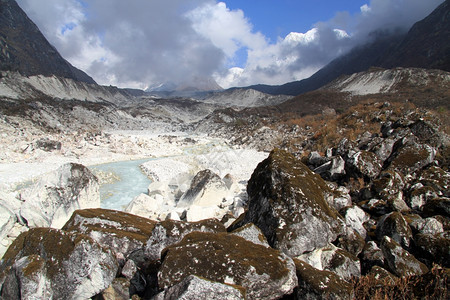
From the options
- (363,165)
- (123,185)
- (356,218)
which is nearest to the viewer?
(356,218)

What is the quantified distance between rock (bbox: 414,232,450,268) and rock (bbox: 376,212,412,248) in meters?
0.18

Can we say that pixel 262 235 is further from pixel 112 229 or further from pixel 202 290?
pixel 112 229

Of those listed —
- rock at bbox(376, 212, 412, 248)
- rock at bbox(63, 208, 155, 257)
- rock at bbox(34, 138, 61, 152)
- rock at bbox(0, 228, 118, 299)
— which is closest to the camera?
rock at bbox(0, 228, 118, 299)

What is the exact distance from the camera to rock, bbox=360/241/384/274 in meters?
4.92

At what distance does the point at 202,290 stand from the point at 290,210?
2.74 meters

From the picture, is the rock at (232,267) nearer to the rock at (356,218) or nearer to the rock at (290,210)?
the rock at (290,210)

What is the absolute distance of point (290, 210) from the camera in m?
5.22

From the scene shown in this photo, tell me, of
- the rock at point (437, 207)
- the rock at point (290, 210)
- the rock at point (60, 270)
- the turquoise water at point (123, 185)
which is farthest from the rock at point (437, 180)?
the turquoise water at point (123, 185)

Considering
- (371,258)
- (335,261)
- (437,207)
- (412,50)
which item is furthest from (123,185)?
(412,50)

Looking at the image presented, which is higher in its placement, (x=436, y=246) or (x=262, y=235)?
(x=262, y=235)

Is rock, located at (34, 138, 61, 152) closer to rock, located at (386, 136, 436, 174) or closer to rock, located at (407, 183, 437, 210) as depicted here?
rock, located at (386, 136, 436, 174)

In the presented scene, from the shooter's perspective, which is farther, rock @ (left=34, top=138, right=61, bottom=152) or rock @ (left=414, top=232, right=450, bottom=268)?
rock @ (left=34, top=138, right=61, bottom=152)

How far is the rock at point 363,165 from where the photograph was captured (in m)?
9.77

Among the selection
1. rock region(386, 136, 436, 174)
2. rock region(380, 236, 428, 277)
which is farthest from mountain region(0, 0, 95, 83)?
rock region(380, 236, 428, 277)
